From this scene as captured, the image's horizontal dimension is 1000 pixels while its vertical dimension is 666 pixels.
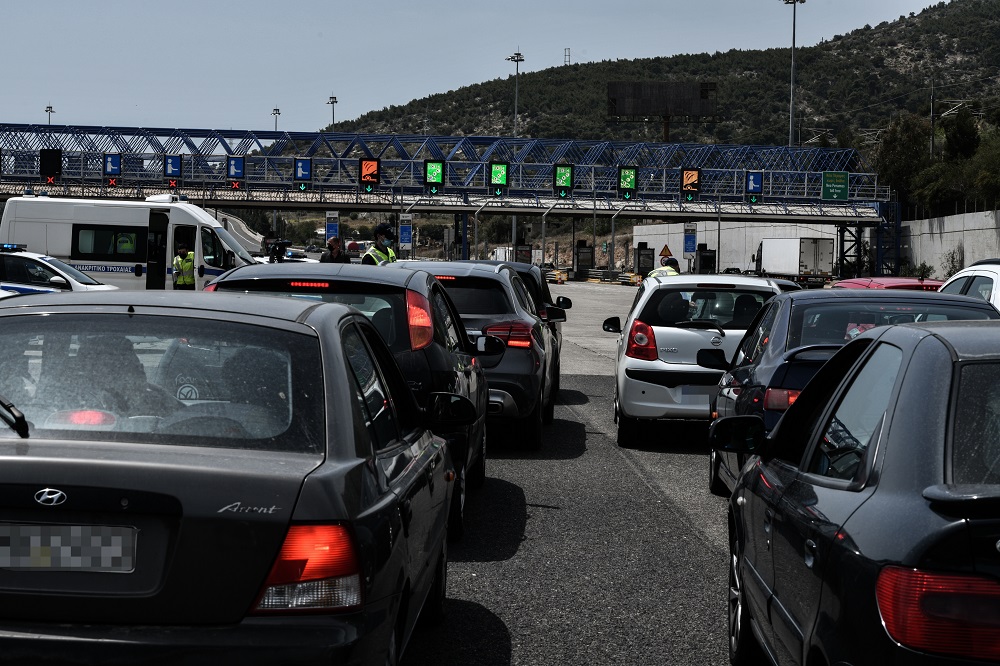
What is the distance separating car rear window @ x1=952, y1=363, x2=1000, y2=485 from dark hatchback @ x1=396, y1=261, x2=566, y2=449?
804cm


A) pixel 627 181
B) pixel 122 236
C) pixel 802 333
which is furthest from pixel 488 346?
pixel 627 181

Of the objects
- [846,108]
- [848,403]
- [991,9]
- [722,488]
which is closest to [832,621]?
[848,403]

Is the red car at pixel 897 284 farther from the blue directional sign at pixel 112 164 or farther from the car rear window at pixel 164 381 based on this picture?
the blue directional sign at pixel 112 164

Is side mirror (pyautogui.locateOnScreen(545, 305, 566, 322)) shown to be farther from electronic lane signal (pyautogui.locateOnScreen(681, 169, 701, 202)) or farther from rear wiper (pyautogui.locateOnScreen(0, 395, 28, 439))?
electronic lane signal (pyautogui.locateOnScreen(681, 169, 701, 202))

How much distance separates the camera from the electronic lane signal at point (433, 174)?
77.8 m

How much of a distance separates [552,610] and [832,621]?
3009 millimetres

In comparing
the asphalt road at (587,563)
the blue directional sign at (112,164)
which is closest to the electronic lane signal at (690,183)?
the blue directional sign at (112,164)

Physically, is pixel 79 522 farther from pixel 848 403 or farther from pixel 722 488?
pixel 722 488

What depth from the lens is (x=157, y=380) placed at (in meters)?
3.98

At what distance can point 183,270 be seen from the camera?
88.3 feet

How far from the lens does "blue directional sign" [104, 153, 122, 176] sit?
7919 cm

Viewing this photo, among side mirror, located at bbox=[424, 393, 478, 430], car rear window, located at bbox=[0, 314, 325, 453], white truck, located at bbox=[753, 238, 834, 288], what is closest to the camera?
car rear window, located at bbox=[0, 314, 325, 453]

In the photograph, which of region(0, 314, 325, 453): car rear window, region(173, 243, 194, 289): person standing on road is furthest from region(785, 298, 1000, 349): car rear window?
region(173, 243, 194, 289): person standing on road

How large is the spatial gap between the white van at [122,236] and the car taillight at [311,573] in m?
26.4
